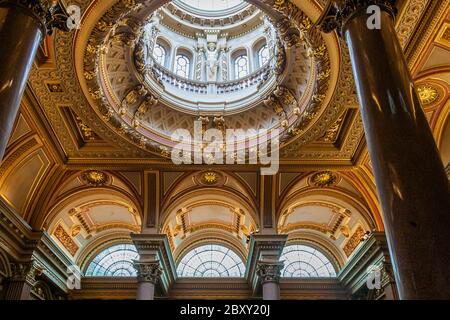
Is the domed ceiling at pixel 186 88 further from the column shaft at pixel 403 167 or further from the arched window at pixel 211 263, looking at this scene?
the arched window at pixel 211 263

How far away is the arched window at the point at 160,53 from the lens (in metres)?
16.2

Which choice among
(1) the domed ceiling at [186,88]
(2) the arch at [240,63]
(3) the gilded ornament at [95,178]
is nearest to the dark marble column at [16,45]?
(1) the domed ceiling at [186,88]

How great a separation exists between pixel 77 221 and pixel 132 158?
5.46 metres

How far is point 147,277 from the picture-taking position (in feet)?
41.7

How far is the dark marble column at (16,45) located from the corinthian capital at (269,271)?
1015 centimetres

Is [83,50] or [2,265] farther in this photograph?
[2,265]

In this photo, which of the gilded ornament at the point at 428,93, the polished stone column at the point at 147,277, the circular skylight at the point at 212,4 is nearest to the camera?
the gilded ornament at the point at 428,93

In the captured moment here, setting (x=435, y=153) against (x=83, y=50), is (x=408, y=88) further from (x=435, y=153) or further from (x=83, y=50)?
(x=83, y=50)

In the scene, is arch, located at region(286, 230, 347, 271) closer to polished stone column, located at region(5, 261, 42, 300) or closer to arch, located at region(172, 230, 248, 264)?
arch, located at region(172, 230, 248, 264)

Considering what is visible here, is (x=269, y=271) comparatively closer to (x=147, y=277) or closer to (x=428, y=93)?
(x=147, y=277)

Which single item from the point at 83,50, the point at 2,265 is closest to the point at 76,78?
the point at 83,50

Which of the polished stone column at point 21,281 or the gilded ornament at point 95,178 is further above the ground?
the gilded ornament at point 95,178

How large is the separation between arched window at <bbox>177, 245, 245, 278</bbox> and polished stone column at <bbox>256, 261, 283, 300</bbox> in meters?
5.37

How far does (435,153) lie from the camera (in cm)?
393
